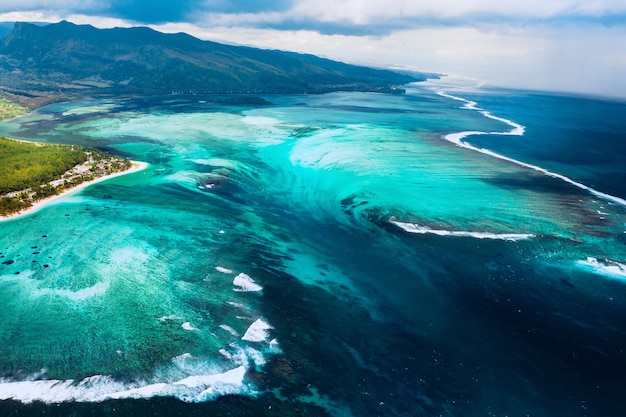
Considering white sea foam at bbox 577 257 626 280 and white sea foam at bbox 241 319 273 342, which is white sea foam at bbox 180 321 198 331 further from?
white sea foam at bbox 577 257 626 280

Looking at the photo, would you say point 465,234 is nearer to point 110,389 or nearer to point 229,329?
point 229,329

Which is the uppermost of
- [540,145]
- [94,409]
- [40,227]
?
[540,145]

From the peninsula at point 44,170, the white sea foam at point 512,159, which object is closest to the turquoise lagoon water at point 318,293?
the white sea foam at point 512,159

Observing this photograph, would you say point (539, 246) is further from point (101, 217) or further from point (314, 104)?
point (314, 104)

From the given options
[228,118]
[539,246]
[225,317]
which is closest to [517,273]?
[539,246]

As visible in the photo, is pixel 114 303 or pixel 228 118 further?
pixel 228 118

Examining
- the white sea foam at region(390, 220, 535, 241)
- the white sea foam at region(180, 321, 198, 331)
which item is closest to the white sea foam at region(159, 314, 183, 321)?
the white sea foam at region(180, 321, 198, 331)

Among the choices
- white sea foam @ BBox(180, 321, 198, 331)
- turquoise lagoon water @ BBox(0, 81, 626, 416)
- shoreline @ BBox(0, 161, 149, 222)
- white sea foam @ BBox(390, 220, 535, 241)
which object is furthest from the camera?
shoreline @ BBox(0, 161, 149, 222)
